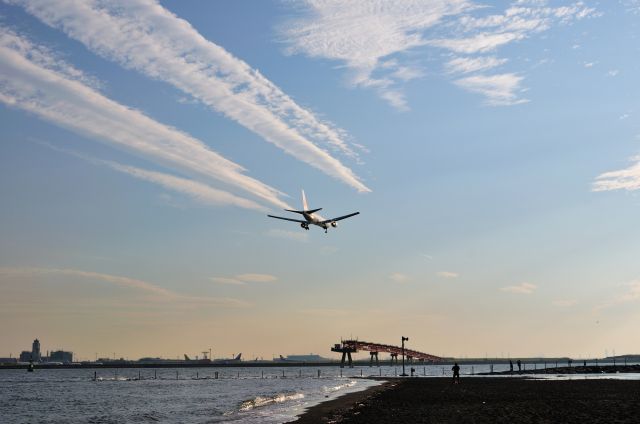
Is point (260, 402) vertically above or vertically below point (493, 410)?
below

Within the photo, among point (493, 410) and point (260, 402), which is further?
point (260, 402)

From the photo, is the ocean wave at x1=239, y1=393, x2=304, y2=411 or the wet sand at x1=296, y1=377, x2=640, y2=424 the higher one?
the wet sand at x1=296, y1=377, x2=640, y2=424

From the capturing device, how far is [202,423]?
4712 cm

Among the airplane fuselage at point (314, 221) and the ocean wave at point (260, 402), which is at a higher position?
the airplane fuselage at point (314, 221)

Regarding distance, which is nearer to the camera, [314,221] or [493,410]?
[493,410]

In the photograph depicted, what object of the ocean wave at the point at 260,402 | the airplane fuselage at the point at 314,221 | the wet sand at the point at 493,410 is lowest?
the ocean wave at the point at 260,402

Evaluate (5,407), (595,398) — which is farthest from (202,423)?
(5,407)

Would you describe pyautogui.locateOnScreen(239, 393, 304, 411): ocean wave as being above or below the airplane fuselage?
below

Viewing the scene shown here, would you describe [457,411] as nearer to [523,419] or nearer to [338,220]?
[523,419]

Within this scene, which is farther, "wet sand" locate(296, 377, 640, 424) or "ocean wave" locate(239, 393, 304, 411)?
"ocean wave" locate(239, 393, 304, 411)

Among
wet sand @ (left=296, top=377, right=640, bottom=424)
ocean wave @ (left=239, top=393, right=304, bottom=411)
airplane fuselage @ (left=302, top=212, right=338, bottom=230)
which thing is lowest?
ocean wave @ (left=239, top=393, right=304, bottom=411)

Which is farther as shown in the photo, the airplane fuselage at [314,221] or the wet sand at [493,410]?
the airplane fuselage at [314,221]

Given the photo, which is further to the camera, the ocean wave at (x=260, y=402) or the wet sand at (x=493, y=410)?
the ocean wave at (x=260, y=402)

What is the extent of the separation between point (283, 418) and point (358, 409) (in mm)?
5346
